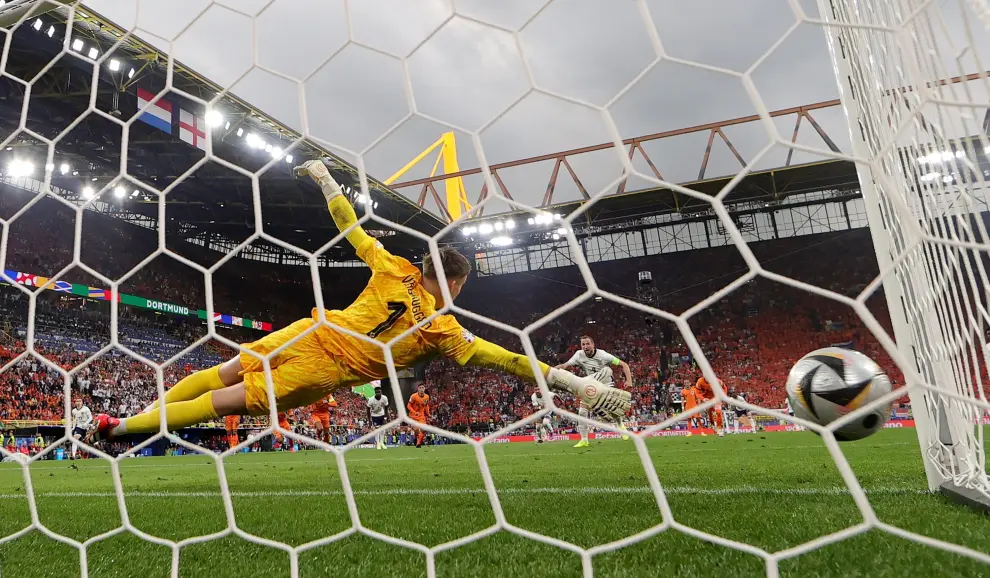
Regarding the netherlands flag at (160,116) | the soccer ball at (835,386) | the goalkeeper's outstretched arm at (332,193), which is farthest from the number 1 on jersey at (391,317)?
the netherlands flag at (160,116)

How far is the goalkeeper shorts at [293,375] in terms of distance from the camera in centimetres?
246

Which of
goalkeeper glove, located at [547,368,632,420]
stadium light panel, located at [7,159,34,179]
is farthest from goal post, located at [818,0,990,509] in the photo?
stadium light panel, located at [7,159,34,179]

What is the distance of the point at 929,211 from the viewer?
1503 mm

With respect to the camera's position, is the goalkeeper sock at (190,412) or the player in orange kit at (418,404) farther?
the player in orange kit at (418,404)

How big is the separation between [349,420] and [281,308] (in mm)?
3939

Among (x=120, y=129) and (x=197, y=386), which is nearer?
(x=197, y=386)

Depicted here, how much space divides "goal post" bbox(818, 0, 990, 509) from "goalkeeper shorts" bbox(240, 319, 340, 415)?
6.84ft

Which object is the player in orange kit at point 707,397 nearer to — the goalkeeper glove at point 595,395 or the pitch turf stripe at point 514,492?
the pitch turf stripe at point 514,492

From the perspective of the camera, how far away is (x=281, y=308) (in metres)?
16.2

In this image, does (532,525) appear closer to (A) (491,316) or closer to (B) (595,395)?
(B) (595,395)

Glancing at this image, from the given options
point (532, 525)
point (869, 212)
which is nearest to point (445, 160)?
point (532, 525)

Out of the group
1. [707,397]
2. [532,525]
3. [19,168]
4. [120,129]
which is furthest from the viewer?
[19,168]

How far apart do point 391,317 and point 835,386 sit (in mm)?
1721

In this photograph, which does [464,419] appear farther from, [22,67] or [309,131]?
[309,131]
